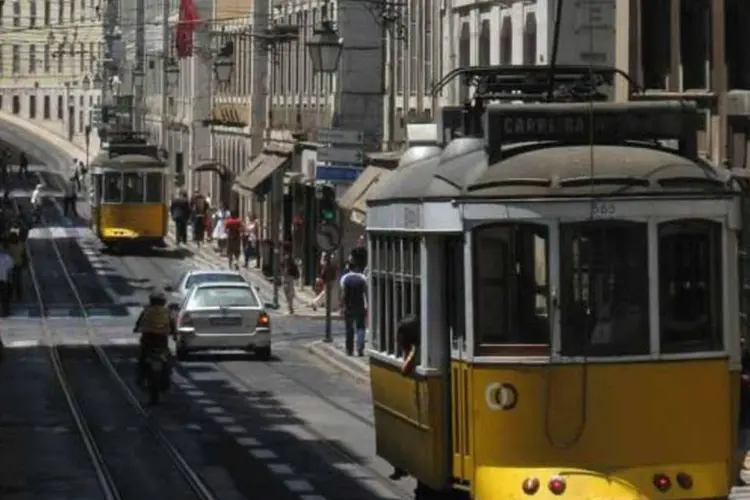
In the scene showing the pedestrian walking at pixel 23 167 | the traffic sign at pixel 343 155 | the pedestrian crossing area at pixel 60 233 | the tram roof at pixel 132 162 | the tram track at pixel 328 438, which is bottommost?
the tram track at pixel 328 438

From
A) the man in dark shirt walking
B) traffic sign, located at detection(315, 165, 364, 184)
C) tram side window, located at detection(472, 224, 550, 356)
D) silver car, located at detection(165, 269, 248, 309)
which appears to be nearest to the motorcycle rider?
the man in dark shirt walking

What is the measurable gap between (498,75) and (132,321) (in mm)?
35853

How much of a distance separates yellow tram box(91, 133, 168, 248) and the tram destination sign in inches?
2390

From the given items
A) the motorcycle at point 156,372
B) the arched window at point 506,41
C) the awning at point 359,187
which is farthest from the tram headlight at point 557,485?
the awning at point 359,187

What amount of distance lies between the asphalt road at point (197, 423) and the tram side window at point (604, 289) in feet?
21.0

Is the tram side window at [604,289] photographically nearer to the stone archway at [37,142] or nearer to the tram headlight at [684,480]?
the tram headlight at [684,480]

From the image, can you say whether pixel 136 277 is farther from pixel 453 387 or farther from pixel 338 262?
pixel 453 387

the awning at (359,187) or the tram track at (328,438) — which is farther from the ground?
the awning at (359,187)

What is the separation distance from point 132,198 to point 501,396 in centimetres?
6153

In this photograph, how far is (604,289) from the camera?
17.0m

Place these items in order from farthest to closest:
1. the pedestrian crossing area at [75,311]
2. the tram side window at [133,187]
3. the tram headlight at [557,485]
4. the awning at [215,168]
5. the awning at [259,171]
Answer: the awning at [215,168]
the tram side window at [133,187]
the awning at [259,171]
the pedestrian crossing area at [75,311]
the tram headlight at [557,485]

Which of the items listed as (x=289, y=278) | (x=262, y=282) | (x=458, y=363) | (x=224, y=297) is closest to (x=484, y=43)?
(x=289, y=278)

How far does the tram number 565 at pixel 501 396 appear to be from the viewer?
17.0m

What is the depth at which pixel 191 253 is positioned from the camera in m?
79.4
